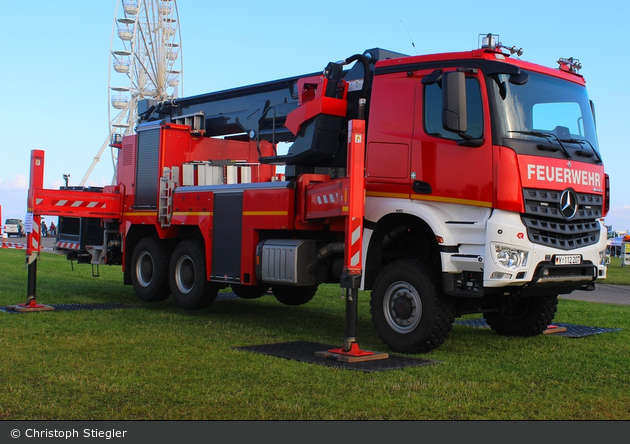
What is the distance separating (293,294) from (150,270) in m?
2.52

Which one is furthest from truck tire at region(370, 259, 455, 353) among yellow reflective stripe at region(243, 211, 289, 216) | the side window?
yellow reflective stripe at region(243, 211, 289, 216)

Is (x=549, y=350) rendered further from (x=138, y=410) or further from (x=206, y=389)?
(x=138, y=410)

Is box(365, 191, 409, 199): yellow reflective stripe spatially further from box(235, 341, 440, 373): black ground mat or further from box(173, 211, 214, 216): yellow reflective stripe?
box(173, 211, 214, 216): yellow reflective stripe

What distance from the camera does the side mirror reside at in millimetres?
7555

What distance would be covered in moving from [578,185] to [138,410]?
5.27 m

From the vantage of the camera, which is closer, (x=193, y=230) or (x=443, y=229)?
(x=443, y=229)

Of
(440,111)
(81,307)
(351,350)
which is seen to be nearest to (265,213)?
(351,350)

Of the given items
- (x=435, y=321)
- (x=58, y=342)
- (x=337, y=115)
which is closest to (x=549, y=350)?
(x=435, y=321)

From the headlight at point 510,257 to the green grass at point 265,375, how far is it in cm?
103

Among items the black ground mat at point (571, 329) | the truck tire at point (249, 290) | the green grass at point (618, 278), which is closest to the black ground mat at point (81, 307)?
the truck tire at point (249, 290)

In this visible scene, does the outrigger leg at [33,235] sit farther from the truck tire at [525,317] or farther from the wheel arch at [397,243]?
the truck tire at [525,317]

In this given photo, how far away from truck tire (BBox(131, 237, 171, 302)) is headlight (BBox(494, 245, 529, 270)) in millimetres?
6655

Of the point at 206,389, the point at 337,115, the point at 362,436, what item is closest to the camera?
the point at 362,436

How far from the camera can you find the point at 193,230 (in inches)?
479
